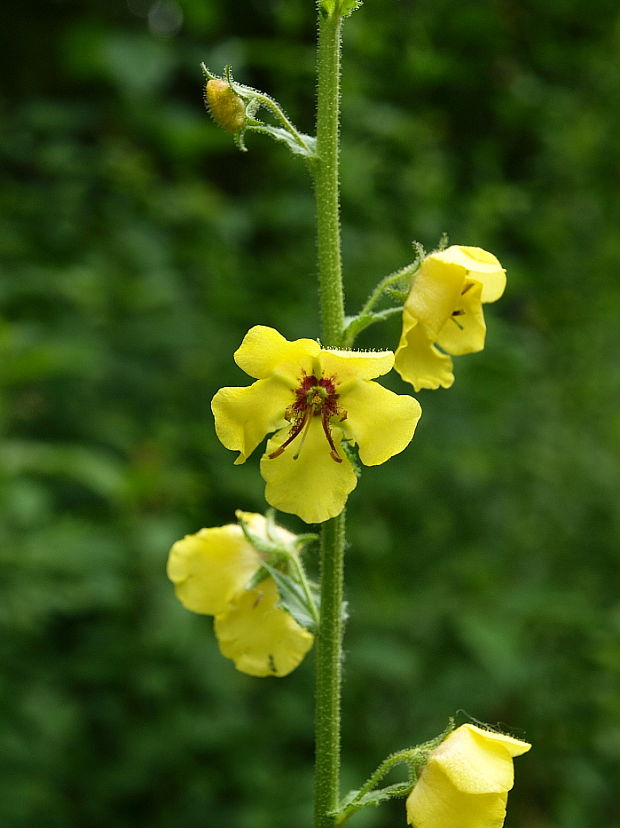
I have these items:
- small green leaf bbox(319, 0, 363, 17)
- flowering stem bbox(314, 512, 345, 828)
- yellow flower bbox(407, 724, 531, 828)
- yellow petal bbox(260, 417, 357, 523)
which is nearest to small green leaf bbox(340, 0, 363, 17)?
small green leaf bbox(319, 0, 363, 17)

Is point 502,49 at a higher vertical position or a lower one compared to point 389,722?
higher

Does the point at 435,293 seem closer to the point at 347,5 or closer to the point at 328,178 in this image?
the point at 328,178

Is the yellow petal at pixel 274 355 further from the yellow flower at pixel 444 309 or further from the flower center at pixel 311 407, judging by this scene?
the yellow flower at pixel 444 309

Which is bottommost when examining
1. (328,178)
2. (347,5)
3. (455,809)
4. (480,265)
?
(455,809)

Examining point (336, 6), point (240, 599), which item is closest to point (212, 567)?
point (240, 599)

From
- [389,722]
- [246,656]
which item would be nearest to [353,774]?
[389,722]

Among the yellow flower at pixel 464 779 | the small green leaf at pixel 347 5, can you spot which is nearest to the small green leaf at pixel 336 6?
the small green leaf at pixel 347 5

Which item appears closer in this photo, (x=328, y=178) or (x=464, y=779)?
(x=464, y=779)

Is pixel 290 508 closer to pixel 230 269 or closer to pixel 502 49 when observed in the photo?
pixel 230 269
